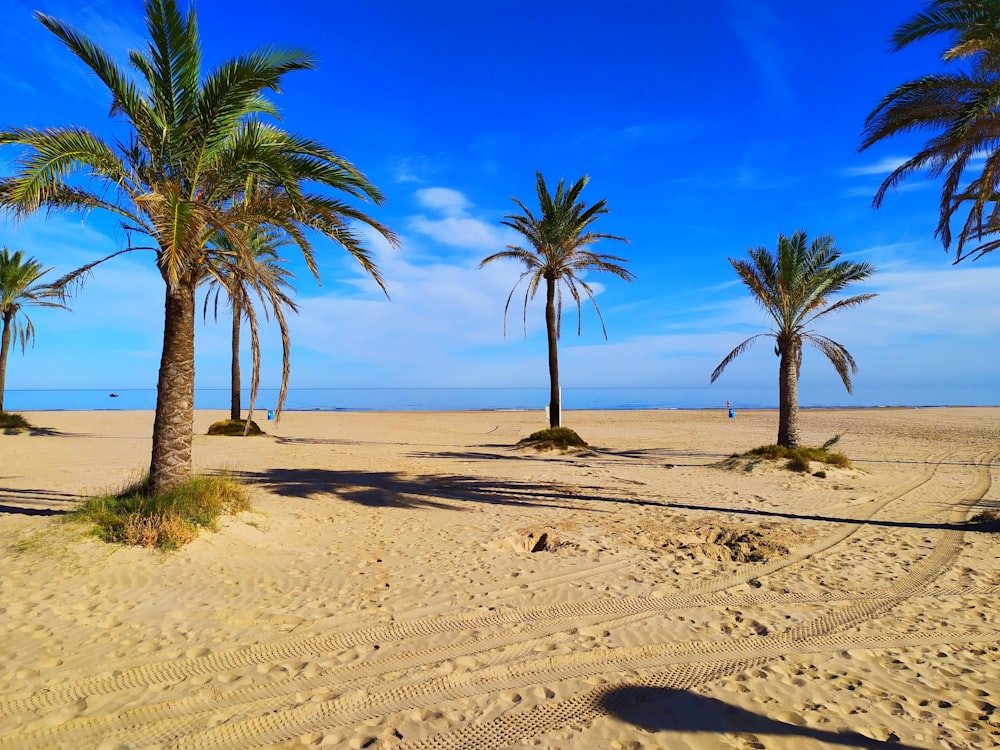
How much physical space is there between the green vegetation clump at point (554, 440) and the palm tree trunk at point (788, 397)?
246 inches

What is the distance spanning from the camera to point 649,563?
6.86 metres

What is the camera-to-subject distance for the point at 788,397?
52.4 feet

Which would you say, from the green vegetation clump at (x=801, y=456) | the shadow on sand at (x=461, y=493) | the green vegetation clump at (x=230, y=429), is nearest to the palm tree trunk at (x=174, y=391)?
the shadow on sand at (x=461, y=493)

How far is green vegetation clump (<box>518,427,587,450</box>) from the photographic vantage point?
61.7 ft

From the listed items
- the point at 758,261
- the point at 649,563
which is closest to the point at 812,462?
the point at 758,261

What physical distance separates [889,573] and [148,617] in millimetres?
7751

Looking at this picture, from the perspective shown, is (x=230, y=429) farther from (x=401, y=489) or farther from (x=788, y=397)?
(x=788, y=397)

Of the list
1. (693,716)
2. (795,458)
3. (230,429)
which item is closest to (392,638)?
(693,716)

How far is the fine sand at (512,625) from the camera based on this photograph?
3547 mm

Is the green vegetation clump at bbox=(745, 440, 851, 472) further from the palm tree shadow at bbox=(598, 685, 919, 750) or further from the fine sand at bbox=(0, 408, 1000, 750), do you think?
the palm tree shadow at bbox=(598, 685, 919, 750)

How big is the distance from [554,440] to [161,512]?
1329 cm

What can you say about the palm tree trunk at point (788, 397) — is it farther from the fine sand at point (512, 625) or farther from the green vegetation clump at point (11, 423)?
the green vegetation clump at point (11, 423)

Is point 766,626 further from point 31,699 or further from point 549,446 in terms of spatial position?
point 549,446

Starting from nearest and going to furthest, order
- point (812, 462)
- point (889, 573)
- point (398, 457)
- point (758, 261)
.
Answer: point (889, 573), point (812, 462), point (758, 261), point (398, 457)
